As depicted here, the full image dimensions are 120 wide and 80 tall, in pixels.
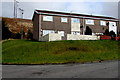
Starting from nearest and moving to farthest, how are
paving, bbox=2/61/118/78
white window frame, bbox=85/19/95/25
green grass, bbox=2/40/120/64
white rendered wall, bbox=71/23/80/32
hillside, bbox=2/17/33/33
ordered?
1. paving, bbox=2/61/118/78
2. green grass, bbox=2/40/120/64
3. white rendered wall, bbox=71/23/80/32
4. white window frame, bbox=85/19/95/25
5. hillside, bbox=2/17/33/33

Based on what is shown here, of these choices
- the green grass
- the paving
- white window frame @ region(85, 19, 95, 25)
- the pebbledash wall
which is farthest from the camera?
white window frame @ region(85, 19, 95, 25)

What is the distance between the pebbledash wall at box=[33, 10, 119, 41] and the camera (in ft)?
100

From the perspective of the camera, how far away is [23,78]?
7.46 meters

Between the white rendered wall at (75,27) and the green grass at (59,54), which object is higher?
the white rendered wall at (75,27)

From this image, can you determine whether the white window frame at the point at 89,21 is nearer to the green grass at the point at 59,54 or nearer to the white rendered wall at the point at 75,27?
the white rendered wall at the point at 75,27

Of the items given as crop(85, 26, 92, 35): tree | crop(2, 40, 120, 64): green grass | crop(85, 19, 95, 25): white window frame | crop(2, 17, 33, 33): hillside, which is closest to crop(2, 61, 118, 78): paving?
crop(2, 40, 120, 64): green grass

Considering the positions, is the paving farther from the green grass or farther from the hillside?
the hillside

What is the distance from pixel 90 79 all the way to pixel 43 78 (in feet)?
7.46

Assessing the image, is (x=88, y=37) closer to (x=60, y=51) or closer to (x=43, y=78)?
(x=60, y=51)

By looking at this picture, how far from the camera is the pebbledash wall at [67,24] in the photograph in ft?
100

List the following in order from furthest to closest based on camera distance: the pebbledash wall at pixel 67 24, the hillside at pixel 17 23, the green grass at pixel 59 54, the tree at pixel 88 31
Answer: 1. the hillside at pixel 17 23
2. the tree at pixel 88 31
3. the pebbledash wall at pixel 67 24
4. the green grass at pixel 59 54

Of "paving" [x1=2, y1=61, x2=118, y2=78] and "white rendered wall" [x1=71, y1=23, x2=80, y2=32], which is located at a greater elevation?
"white rendered wall" [x1=71, y1=23, x2=80, y2=32]

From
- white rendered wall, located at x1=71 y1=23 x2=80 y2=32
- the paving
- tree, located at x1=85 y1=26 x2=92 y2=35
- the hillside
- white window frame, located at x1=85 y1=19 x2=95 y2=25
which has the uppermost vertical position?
the hillside

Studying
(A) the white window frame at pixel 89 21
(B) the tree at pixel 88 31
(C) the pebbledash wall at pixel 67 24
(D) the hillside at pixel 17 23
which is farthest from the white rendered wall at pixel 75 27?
(D) the hillside at pixel 17 23
